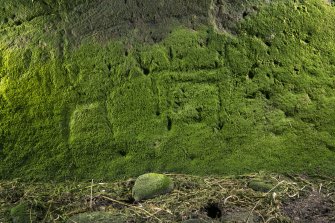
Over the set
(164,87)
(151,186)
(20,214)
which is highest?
(164,87)

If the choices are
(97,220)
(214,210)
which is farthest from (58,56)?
(214,210)

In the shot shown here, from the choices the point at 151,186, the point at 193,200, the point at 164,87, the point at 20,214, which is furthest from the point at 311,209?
the point at 20,214

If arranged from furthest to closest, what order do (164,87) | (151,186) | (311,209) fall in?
1. (164,87)
2. (151,186)
3. (311,209)

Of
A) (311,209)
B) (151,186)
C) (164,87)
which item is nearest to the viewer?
(311,209)

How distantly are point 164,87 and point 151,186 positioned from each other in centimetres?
80

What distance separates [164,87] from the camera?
373cm

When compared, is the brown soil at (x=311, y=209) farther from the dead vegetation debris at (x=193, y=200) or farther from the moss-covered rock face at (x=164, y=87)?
the moss-covered rock face at (x=164, y=87)

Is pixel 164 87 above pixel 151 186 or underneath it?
above

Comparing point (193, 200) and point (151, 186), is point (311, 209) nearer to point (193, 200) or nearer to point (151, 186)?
point (193, 200)

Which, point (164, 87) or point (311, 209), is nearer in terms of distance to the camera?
point (311, 209)

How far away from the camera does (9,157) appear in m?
3.63

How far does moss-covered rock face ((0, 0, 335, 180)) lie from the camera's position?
3.63m

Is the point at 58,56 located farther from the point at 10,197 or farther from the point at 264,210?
the point at 264,210

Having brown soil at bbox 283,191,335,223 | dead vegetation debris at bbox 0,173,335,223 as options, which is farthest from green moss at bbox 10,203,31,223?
brown soil at bbox 283,191,335,223
